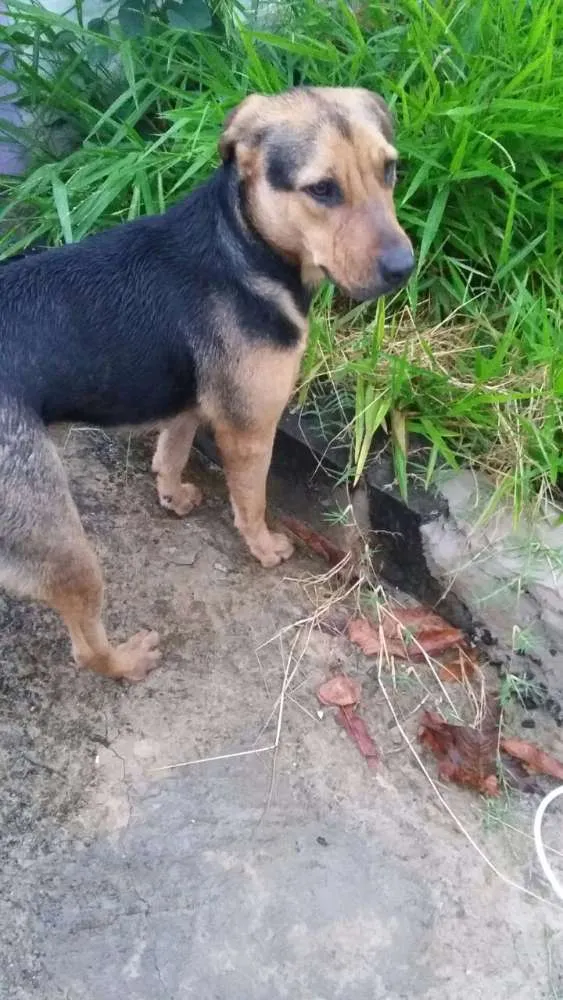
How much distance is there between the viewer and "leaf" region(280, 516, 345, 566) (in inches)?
132

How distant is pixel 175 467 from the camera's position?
328 centimetres

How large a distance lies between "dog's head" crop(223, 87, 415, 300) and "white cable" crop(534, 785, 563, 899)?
1.57m

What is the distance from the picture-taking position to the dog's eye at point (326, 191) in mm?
2275

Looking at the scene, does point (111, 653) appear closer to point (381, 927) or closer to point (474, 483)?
point (381, 927)

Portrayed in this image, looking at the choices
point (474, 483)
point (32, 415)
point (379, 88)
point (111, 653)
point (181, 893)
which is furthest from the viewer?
point (379, 88)

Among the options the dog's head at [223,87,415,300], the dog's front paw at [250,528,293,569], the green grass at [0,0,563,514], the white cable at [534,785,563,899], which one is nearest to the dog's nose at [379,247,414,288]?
the dog's head at [223,87,415,300]

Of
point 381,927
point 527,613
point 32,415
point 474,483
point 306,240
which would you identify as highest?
point 306,240

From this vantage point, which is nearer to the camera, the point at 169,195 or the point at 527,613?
the point at 527,613

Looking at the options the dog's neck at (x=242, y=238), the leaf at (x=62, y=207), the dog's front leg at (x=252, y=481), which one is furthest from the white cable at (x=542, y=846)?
the leaf at (x=62, y=207)

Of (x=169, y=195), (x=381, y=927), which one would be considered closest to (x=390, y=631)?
(x=381, y=927)

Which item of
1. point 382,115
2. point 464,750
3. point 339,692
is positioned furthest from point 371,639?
point 382,115

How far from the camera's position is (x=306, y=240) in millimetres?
2373

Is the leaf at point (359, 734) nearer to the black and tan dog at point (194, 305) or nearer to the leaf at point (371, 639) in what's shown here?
the leaf at point (371, 639)

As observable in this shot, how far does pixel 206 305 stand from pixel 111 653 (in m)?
1.13
